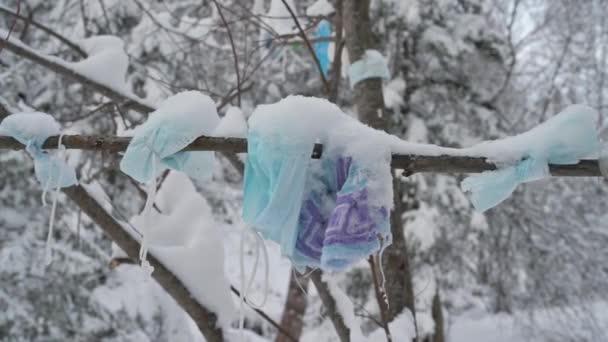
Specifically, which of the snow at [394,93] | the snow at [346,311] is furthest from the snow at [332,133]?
the snow at [394,93]

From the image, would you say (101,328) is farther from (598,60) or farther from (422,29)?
(598,60)

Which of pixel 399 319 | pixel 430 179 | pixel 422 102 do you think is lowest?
pixel 399 319

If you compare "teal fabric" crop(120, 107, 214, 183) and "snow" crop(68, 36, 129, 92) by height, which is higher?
"snow" crop(68, 36, 129, 92)

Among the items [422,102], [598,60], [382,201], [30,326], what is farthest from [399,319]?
[598,60]

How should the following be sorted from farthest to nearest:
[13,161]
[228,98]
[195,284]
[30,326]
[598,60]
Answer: [598,60] → [13,161] → [30,326] → [228,98] → [195,284]

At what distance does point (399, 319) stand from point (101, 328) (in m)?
2.90

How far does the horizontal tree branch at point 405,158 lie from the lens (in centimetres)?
77

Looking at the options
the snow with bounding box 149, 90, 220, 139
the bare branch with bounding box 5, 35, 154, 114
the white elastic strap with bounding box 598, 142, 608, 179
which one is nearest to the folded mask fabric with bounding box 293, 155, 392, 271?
the snow with bounding box 149, 90, 220, 139

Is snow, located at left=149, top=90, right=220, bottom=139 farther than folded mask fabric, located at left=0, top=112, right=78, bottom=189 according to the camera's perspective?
No

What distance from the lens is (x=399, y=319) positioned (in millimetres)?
1746

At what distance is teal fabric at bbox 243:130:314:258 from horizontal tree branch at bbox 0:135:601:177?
40 mm

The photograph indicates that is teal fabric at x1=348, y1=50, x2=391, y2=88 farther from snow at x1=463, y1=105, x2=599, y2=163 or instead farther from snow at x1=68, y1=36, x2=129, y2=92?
snow at x1=463, y1=105, x2=599, y2=163

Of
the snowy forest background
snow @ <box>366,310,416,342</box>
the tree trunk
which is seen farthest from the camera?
the snowy forest background

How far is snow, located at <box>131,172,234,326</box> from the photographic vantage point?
1.50 m
